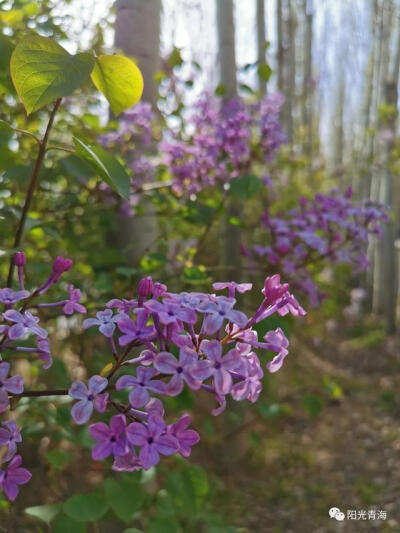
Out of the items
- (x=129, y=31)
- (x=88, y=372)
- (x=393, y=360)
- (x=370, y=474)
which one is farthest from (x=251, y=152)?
(x=393, y=360)

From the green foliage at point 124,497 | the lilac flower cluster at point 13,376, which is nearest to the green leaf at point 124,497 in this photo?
the green foliage at point 124,497

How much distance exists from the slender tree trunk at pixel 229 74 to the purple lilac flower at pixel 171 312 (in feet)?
6.56

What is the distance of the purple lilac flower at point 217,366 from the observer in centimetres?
66

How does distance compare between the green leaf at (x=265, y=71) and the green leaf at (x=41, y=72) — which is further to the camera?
the green leaf at (x=265, y=71)

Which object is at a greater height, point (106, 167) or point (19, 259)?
point (106, 167)

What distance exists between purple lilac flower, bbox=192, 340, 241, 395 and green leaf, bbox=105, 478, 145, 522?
0.84 meters

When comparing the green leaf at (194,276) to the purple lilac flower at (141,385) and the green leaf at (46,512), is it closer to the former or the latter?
the green leaf at (46,512)

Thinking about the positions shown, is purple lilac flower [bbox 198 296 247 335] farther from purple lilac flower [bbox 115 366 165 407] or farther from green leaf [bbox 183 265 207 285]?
green leaf [bbox 183 265 207 285]

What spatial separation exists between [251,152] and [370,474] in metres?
2.71

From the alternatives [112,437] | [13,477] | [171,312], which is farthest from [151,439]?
[13,477]

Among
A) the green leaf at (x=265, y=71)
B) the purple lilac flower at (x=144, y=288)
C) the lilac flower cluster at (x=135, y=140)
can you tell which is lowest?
the purple lilac flower at (x=144, y=288)

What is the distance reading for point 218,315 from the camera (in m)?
0.73

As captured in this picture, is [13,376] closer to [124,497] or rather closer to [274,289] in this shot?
[274,289]

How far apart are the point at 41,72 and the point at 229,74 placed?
2.06 metres
